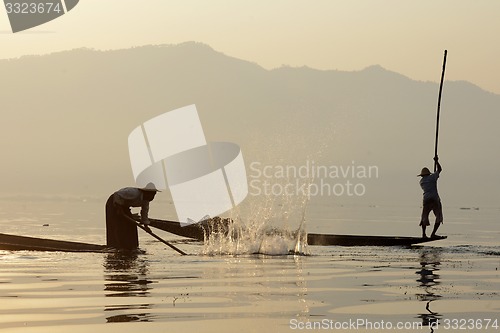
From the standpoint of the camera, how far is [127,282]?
1852 cm

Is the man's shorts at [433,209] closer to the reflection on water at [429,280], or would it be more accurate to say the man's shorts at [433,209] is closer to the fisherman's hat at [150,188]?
the reflection on water at [429,280]

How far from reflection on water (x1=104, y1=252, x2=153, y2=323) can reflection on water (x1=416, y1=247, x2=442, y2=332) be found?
3.96 meters

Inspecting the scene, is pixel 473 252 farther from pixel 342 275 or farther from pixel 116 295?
pixel 116 295

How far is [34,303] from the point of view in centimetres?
1548

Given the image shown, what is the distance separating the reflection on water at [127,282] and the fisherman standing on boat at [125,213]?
492 millimetres

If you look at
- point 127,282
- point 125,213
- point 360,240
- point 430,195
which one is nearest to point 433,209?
point 430,195

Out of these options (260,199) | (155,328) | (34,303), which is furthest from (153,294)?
(260,199)

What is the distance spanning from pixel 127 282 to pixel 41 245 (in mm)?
8780

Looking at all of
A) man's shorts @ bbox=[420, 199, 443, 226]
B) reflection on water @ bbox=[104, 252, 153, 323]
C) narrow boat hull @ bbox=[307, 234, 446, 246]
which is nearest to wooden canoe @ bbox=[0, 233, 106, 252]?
reflection on water @ bbox=[104, 252, 153, 323]

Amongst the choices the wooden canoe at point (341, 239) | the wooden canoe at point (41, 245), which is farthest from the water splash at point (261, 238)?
the wooden canoe at point (41, 245)

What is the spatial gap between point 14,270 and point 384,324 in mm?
9918

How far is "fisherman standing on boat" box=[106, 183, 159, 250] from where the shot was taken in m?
25.5

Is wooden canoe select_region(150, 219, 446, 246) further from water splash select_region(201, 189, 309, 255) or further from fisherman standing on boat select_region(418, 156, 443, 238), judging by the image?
water splash select_region(201, 189, 309, 255)

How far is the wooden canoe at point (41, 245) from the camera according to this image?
2611 cm
